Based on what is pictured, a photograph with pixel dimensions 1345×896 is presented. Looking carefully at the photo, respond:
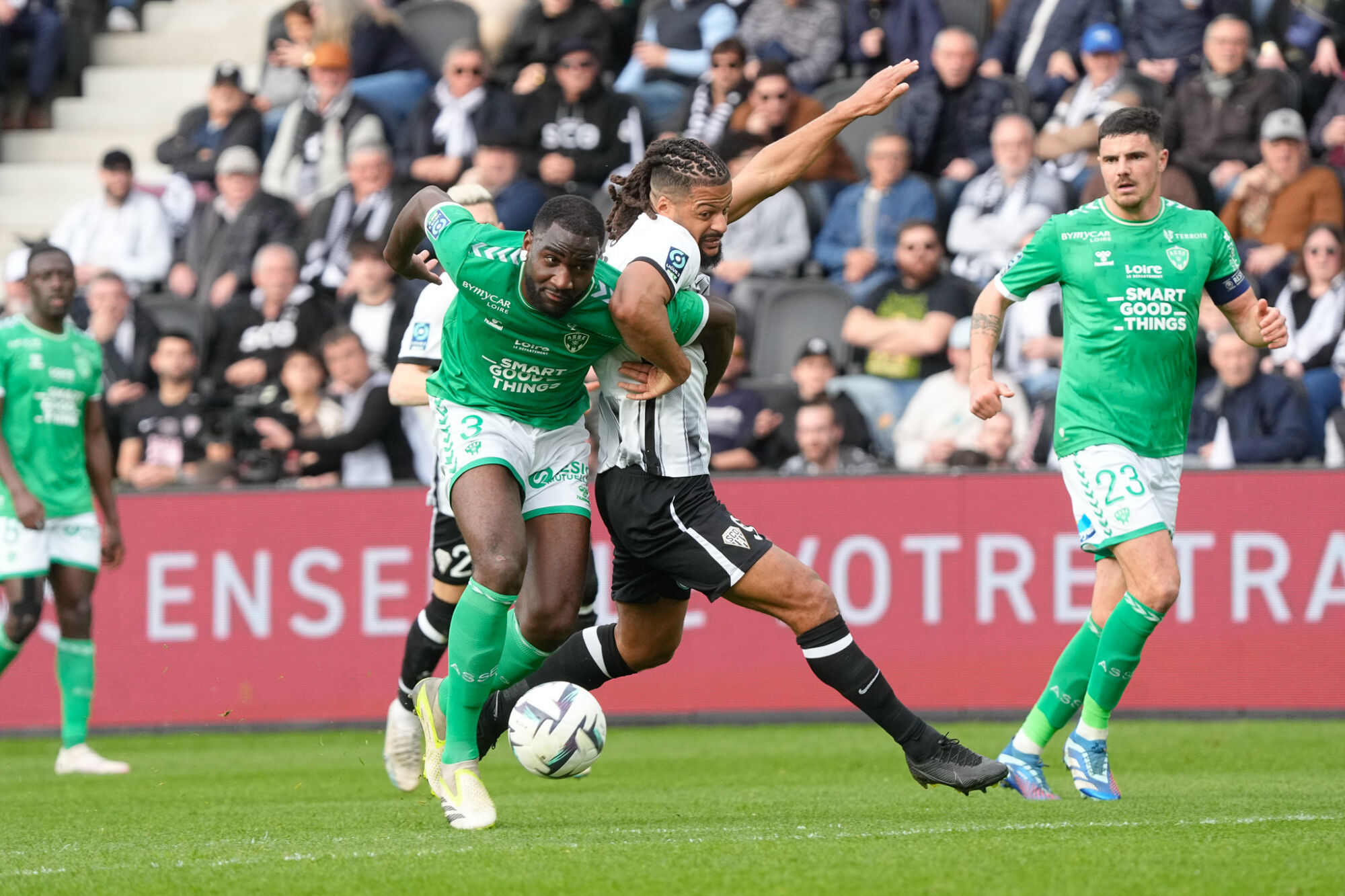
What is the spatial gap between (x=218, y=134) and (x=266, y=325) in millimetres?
3561

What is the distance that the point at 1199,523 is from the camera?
1104cm

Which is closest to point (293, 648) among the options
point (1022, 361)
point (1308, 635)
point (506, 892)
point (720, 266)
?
point (720, 266)

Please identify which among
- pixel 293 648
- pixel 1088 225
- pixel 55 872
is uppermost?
pixel 1088 225

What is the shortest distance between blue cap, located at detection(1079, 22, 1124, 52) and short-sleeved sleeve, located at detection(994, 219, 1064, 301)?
7.13 m

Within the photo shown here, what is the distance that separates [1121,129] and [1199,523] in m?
4.68

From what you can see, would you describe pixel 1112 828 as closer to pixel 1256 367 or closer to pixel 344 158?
pixel 1256 367

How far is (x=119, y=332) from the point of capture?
49.3 feet

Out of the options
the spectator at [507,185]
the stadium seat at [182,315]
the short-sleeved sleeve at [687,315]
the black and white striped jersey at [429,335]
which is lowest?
the stadium seat at [182,315]

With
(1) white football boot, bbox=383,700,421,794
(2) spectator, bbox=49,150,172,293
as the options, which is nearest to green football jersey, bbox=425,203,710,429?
(1) white football boot, bbox=383,700,421,794

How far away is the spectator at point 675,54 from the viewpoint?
627 inches

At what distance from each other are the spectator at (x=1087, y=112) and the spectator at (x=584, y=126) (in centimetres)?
352

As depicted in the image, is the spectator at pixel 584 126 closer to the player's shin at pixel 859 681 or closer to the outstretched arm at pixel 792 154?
the outstretched arm at pixel 792 154

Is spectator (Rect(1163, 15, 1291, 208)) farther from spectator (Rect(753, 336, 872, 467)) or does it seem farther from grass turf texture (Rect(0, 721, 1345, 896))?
grass turf texture (Rect(0, 721, 1345, 896))

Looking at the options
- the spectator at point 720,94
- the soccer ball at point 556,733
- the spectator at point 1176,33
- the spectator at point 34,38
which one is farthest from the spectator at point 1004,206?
the spectator at point 34,38
